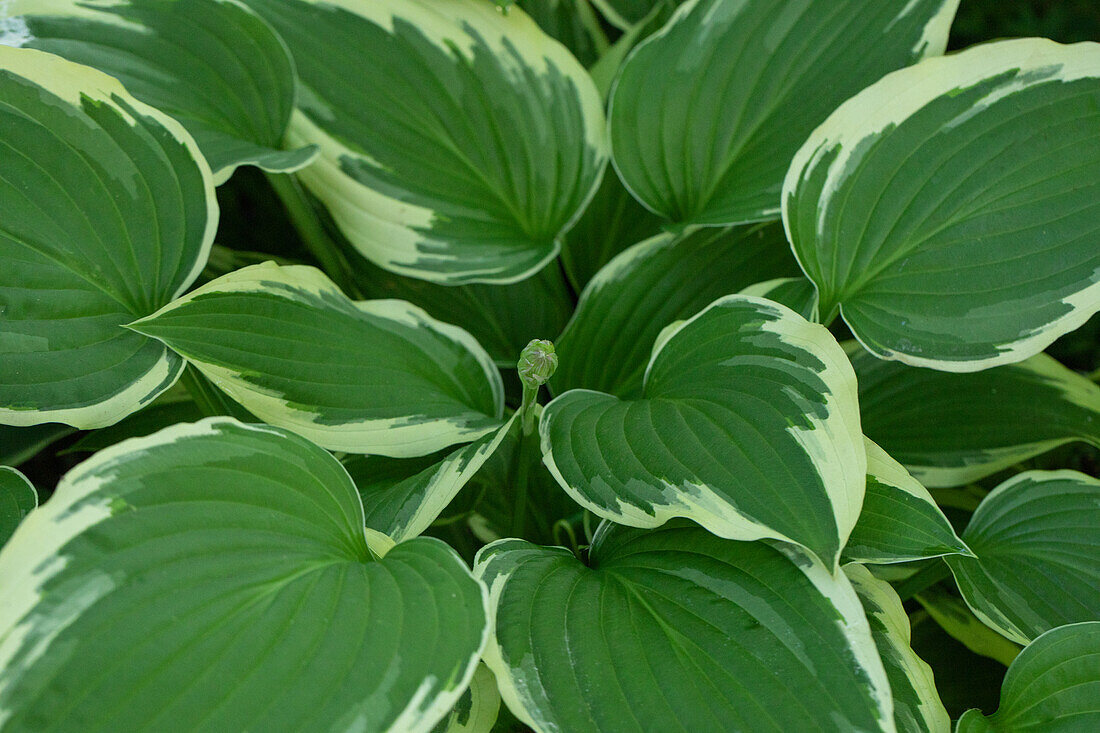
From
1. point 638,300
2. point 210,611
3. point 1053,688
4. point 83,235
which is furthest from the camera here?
point 638,300

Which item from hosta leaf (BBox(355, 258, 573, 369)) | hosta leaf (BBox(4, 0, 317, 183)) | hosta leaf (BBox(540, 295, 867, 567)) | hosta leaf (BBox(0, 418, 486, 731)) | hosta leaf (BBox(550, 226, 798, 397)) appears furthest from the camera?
hosta leaf (BBox(355, 258, 573, 369))

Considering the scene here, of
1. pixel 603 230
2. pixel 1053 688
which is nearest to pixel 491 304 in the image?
pixel 603 230

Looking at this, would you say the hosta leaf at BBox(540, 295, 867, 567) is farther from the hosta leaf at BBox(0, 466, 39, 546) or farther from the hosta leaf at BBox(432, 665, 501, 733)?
the hosta leaf at BBox(0, 466, 39, 546)

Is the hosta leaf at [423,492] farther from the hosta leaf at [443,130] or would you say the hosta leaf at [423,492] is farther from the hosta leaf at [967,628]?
the hosta leaf at [967,628]

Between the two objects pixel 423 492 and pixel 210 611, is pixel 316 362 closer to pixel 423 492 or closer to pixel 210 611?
pixel 423 492

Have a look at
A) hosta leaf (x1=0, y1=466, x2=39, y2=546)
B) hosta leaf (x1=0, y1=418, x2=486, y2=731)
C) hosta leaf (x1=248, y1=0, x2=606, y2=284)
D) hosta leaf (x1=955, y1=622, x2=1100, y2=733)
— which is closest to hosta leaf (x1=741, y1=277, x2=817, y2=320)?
hosta leaf (x1=248, y1=0, x2=606, y2=284)

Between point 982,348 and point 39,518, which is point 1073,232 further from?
point 39,518

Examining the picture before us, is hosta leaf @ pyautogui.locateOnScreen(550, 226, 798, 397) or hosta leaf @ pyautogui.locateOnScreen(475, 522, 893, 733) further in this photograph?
hosta leaf @ pyautogui.locateOnScreen(550, 226, 798, 397)

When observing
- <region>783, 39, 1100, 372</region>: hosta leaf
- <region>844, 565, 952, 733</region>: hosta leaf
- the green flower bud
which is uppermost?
<region>783, 39, 1100, 372</region>: hosta leaf
